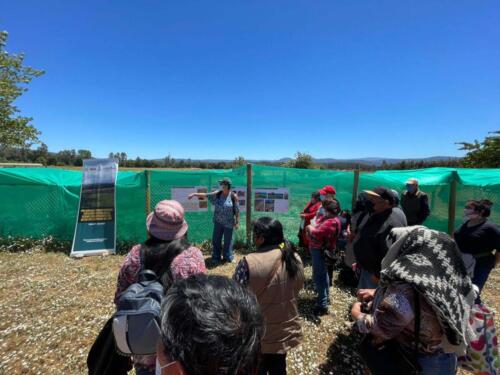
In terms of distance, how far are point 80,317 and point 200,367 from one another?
3965 mm

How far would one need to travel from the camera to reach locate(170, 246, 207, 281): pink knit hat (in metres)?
1.57

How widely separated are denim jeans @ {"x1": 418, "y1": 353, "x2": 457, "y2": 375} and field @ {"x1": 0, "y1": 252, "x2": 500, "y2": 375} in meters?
1.62

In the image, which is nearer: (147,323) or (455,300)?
(147,323)

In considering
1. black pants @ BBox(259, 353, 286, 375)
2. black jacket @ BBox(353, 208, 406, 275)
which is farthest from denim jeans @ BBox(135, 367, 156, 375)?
black jacket @ BBox(353, 208, 406, 275)

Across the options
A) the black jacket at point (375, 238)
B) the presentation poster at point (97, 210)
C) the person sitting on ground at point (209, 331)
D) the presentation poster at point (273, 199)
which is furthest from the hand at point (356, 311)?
the presentation poster at point (97, 210)

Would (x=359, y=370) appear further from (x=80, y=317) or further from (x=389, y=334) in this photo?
(x=80, y=317)

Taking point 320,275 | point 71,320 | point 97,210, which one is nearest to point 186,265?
point 320,275

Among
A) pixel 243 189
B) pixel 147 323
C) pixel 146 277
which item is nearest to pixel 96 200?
pixel 243 189

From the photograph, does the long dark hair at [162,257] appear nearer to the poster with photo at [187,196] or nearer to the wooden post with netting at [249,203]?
the wooden post with netting at [249,203]

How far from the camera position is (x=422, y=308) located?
4.24ft

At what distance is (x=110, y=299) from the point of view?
401cm

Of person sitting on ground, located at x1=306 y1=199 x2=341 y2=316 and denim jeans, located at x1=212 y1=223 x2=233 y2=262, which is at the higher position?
person sitting on ground, located at x1=306 y1=199 x2=341 y2=316

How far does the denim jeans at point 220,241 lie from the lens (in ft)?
17.7

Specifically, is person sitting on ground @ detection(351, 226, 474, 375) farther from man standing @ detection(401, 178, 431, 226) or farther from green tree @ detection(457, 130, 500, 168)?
green tree @ detection(457, 130, 500, 168)
